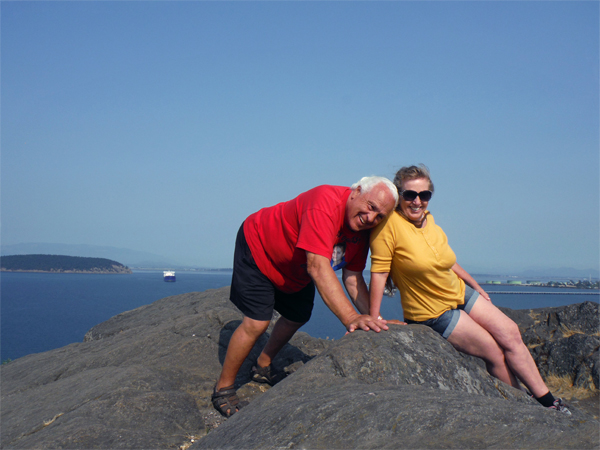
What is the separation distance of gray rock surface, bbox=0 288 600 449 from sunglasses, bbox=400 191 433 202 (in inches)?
43.6

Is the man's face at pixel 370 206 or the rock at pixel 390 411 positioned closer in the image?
the rock at pixel 390 411

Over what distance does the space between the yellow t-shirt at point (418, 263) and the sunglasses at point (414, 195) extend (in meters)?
0.18

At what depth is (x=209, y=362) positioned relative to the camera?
557 centimetres

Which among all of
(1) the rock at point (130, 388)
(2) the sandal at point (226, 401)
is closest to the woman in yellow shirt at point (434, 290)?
(2) the sandal at point (226, 401)

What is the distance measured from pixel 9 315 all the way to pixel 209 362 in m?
71.7

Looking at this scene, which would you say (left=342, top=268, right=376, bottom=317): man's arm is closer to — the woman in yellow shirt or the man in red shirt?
the man in red shirt

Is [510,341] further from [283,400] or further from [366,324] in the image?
[283,400]

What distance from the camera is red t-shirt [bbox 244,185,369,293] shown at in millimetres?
3705

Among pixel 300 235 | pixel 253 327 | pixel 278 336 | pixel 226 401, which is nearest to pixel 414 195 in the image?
pixel 300 235

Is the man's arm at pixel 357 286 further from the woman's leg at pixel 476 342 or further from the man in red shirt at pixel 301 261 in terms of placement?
the woman's leg at pixel 476 342

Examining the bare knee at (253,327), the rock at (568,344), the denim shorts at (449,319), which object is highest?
A: the denim shorts at (449,319)

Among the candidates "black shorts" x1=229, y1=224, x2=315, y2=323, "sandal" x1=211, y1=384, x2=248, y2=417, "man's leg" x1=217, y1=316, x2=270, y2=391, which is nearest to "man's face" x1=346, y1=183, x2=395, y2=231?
"black shorts" x1=229, y1=224, x2=315, y2=323

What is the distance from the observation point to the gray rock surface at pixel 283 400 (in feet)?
6.79

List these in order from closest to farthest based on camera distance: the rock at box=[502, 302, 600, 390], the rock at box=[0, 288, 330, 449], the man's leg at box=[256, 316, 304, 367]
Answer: the rock at box=[0, 288, 330, 449], the man's leg at box=[256, 316, 304, 367], the rock at box=[502, 302, 600, 390]
